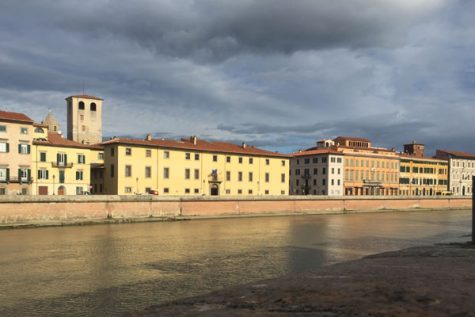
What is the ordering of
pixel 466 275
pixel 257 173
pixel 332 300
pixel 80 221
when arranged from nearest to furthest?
pixel 332 300 → pixel 466 275 → pixel 80 221 → pixel 257 173

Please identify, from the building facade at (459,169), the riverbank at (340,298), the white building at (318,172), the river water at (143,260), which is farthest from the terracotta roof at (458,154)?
the riverbank at (340,298)

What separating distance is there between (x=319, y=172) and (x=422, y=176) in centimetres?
2761

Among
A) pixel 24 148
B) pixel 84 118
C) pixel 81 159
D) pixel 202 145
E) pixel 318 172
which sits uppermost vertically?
pixel 84 118

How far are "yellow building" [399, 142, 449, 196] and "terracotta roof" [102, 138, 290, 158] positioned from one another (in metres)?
37.7

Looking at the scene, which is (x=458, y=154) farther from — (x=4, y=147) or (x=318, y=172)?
(x=4, y=147)

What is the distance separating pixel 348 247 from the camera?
96.6ft

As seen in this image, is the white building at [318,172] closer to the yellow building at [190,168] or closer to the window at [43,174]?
the yellow building at [190,168]

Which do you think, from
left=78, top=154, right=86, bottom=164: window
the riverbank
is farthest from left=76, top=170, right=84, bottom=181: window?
the riverbank

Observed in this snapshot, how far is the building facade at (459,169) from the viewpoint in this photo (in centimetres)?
10806

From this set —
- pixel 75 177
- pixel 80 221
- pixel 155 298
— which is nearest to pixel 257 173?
pixel 75 177

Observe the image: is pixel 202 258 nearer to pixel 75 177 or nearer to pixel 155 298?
pixel 155 298

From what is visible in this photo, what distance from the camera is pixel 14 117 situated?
55.9 m

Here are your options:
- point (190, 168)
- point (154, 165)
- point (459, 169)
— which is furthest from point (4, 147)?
point (459, 169)

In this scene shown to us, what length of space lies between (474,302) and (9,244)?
31.6m
